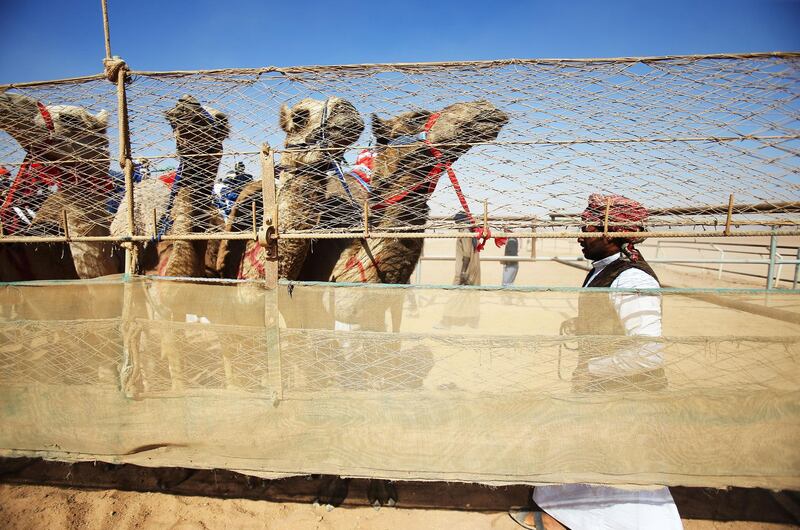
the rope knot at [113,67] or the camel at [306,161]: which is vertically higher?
the rope knot at [113,67]

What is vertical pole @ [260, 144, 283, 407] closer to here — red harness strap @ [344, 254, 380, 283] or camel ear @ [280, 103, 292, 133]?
camel ear @ [280, 103, 292, 133]

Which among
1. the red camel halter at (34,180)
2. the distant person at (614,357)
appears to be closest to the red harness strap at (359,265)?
the distant person at (614,357)

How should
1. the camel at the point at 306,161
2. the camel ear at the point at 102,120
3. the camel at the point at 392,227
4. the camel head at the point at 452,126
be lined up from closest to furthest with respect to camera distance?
the camel at the point at 392,227
the camel head at the point at 452,126
the camel at the point at 306,161
the camel ear at the point at 102,120

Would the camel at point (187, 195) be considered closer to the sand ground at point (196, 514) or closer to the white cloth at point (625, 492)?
the sand ground at point (196, 514)

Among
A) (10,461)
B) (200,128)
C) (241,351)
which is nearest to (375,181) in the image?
(200,128)

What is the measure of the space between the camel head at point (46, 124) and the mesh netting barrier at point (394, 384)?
1.02m

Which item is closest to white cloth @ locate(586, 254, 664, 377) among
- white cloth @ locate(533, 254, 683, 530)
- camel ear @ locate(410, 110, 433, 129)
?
white cloth @ locate(533, 254, 683, 530)

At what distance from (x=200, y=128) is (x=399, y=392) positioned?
6.56ft

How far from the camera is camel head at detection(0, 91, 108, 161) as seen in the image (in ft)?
8.25

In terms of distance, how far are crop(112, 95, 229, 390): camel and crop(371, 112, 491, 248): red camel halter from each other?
1061 millimetres

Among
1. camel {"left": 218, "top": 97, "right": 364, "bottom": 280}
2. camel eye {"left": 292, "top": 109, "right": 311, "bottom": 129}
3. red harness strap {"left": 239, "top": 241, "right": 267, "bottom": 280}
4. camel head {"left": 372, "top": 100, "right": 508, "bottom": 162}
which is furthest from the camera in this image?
red harness strap {"left": 239, "top": 241, "right": 267, "bottom": 280}

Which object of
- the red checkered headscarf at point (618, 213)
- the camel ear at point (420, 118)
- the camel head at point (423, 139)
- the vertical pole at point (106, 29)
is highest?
the vertical pole at point (106, 29)

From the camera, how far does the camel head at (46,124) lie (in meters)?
2.51

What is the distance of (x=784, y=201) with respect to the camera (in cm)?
219
